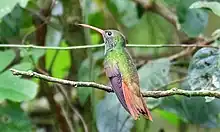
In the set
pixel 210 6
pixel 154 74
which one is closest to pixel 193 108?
pixel 154 74

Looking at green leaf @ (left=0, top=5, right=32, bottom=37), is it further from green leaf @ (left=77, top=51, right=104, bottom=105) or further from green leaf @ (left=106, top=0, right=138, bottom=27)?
green leaf @ (left=106, top=0, right=138, bottom=27)

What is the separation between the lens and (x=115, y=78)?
1036 mm

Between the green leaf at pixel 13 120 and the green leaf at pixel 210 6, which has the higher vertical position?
the green leaf at pixel 210 6

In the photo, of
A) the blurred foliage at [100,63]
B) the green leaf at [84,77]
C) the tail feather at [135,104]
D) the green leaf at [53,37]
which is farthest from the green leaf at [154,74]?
the tail feather at [135,104]

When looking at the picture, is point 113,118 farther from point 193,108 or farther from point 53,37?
point 53,37

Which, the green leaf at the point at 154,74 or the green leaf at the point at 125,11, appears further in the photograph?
the green leaf at the point at 125,11

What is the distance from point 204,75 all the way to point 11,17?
0.53 meters

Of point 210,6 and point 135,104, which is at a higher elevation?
point 210,6

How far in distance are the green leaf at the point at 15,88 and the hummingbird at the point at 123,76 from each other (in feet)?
0.95

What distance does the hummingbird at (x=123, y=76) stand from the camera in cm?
95

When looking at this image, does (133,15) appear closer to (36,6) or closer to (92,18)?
(92,18)

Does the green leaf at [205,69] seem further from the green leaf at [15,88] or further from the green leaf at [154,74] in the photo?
the green leaf at [15,88]

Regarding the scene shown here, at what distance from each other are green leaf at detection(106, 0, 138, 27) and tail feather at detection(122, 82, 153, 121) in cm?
83

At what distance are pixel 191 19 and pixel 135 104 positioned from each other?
534mm
